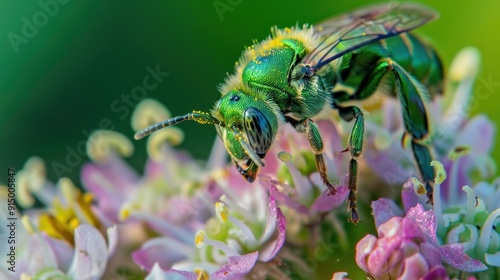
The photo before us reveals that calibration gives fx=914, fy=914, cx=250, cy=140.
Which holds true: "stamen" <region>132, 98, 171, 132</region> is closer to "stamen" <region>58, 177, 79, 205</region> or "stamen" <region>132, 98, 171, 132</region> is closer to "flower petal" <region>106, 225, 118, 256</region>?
"stamen" <region>58, 177, 79, 205</region>

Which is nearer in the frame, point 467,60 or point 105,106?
point 467,60

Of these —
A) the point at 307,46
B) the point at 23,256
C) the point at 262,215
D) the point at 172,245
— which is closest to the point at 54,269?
the point at 23,256

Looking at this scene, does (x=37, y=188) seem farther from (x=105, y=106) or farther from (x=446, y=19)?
(x=446, y=19)

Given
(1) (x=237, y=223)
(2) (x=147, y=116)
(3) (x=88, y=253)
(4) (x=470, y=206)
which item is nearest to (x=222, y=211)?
(1) (x=237, y=223)

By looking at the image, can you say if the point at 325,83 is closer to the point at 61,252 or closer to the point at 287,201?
the point at 287,201

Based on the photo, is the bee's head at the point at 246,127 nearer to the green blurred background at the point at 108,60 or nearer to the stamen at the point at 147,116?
the stamen at the point at 147,116

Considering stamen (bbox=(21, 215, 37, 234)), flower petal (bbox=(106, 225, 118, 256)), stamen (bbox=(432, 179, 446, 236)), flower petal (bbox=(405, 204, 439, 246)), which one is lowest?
stamen (bbox=(432, 179, 446, 236))

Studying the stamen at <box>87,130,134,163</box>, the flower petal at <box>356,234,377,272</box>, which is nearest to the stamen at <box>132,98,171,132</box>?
the stamen at <box>87,130,134,163</box>
